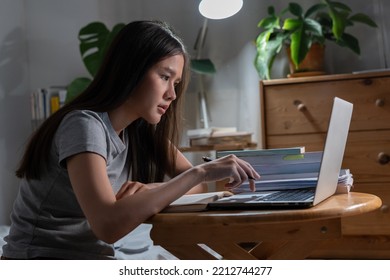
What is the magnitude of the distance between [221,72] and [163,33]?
6.06 ft

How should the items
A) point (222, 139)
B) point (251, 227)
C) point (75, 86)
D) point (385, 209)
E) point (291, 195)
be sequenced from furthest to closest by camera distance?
1. point (75, 86)
2. point (222, 139)
3. point (385, 209)
4. point (291, 195)
5. point (251, 227)

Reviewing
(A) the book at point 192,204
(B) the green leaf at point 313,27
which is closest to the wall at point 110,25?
(B) the green leaf at point 313,27

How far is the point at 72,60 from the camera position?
299cm

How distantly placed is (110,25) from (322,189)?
92.3 inches

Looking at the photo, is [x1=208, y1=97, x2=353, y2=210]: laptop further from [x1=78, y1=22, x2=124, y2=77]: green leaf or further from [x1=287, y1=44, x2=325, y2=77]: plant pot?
[x1=78, y1=22, x2=124, y2=77]: green leaf

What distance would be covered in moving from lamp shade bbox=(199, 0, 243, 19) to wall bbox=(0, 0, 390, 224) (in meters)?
0.55

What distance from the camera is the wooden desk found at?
0.75 meters

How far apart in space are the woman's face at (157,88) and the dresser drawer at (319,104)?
1371mm

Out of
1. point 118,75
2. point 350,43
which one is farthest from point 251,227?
point 350,43

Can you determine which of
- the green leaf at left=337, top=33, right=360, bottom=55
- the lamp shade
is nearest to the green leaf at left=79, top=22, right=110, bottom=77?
the lamp shade

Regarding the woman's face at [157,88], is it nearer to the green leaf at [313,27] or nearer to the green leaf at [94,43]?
the green leaf at [313,27]

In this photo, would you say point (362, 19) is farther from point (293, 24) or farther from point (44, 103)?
point (44, 103)

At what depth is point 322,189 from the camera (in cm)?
84
